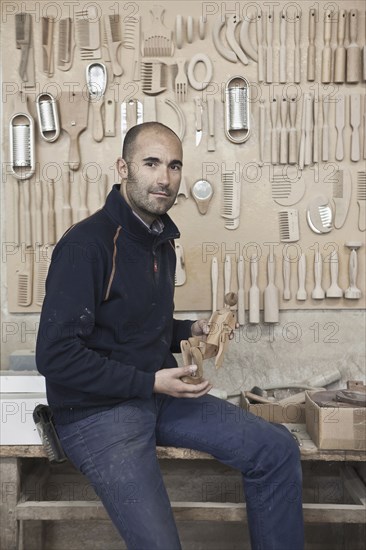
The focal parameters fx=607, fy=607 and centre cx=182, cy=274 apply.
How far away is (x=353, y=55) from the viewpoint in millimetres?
3469

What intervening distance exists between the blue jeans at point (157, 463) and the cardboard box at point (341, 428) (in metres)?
0.24

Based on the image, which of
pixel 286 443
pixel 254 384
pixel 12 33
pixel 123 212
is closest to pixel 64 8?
pixel 12 33

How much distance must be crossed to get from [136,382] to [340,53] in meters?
2.31

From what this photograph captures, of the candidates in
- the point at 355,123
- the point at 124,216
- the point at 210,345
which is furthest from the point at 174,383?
the point at 355,123

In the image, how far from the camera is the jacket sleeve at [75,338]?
7.35 feet

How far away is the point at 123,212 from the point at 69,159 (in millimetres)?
1168

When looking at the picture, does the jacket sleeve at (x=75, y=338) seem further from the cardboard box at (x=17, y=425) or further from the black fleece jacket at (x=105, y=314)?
the cardboard box at (x=17, y=425)

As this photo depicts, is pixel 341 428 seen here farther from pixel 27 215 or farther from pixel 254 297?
pixel 27 215

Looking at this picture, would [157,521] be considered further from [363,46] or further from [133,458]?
[363,46]

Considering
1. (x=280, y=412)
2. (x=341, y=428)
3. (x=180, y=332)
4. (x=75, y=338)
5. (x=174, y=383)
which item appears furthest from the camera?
(x=280, y=412)

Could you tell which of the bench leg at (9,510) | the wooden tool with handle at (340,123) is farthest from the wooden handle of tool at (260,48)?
the bench leg at (9,510)

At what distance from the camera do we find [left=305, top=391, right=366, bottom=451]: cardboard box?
8.81 feet

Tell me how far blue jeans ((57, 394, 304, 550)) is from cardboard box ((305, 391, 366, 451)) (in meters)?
0.24

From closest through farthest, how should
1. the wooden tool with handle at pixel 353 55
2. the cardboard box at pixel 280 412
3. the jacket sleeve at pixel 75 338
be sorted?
the jacket sleeve at pixel 75 338 < the cardboard box at pixel 280 412 < the wooden tool with handle at pixel 353 55
